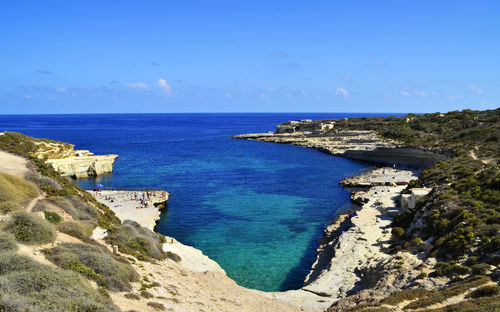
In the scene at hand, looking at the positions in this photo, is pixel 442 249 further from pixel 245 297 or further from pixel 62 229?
pixel 62 229

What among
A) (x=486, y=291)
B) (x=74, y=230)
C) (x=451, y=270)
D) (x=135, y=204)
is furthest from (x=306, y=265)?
(x=135, y=204)

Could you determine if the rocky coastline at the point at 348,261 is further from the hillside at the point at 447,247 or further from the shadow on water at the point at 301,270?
the shadow on water at the point at 301,270

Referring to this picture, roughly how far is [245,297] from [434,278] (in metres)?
10.7

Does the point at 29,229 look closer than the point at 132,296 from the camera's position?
No

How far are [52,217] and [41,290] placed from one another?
1130cm

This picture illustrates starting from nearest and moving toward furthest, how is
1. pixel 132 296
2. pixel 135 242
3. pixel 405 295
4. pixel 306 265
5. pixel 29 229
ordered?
pixel 132 296, pixel 405 295, pixel 29 229, pixel 135 242, pixel 306 265

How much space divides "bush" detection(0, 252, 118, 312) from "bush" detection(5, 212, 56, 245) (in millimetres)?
3379

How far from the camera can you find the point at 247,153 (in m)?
98.6

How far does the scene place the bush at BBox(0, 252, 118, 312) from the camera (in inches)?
436

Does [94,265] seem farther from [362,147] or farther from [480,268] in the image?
[362,147]

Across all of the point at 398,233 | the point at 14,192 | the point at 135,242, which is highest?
the point at 14,192

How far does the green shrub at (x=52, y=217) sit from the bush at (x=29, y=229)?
389 centimetres

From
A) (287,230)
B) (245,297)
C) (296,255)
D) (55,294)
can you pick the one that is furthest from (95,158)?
(55,294)

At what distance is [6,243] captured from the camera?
50.6 ft
